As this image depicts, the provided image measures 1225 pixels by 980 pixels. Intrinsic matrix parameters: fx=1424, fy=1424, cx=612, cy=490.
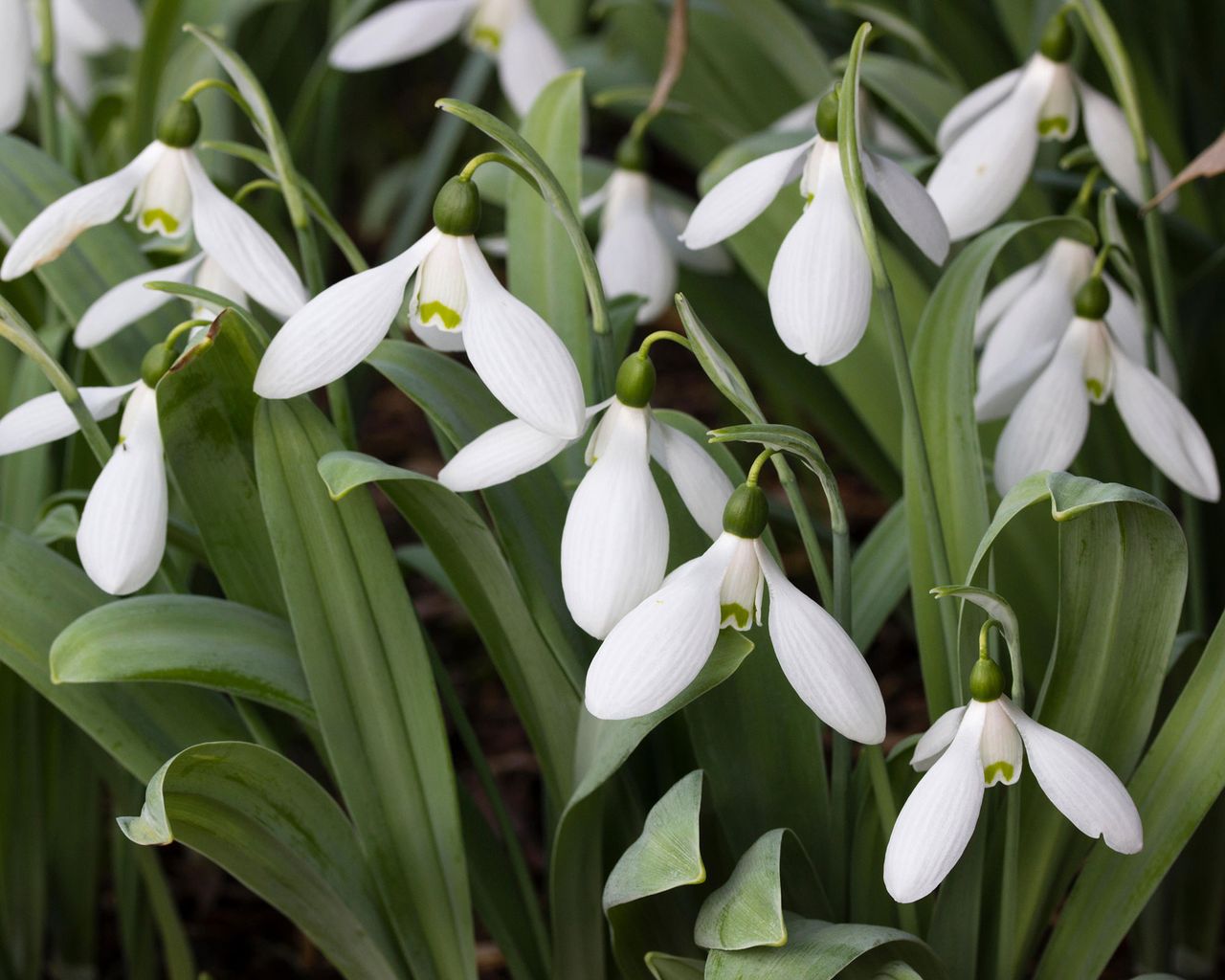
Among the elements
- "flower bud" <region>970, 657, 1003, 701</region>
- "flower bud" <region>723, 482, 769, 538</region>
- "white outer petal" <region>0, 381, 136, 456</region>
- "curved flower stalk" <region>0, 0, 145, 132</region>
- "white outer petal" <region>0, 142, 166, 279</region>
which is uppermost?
"curved flower stalk" <region>0, 0, 145, 132</region>

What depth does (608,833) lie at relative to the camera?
3.47 feet

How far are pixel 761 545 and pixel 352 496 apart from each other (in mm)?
291

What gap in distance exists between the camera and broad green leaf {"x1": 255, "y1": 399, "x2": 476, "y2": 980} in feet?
3.01

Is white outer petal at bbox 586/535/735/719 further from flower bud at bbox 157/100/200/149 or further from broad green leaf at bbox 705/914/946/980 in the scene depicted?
flower bud at bbox 157/100/200/149

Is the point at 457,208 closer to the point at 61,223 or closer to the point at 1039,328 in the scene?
the point at 61,223

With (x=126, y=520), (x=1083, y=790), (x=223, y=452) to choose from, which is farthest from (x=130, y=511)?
(x=1083, y=790)

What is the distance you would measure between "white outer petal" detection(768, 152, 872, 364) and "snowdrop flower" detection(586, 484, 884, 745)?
11 cm

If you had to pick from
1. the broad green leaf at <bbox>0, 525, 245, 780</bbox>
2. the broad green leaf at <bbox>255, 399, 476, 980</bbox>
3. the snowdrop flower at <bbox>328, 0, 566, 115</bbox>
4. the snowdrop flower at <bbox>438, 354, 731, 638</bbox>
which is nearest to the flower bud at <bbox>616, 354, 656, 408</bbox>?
the snowdrop flower at <bbox>438, 354, 731, 638</bbox>

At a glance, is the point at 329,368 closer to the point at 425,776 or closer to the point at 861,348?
the point at 425,776

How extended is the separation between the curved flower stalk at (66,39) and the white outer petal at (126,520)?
58 cm

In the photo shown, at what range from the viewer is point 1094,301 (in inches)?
39.8

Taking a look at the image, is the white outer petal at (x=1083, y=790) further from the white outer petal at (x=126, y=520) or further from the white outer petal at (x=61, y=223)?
the white outer petal at (x=61, y=223)

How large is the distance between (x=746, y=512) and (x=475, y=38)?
0.90 m

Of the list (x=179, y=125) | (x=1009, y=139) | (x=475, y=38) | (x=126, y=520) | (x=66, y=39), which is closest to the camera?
(x=126, y=520)
